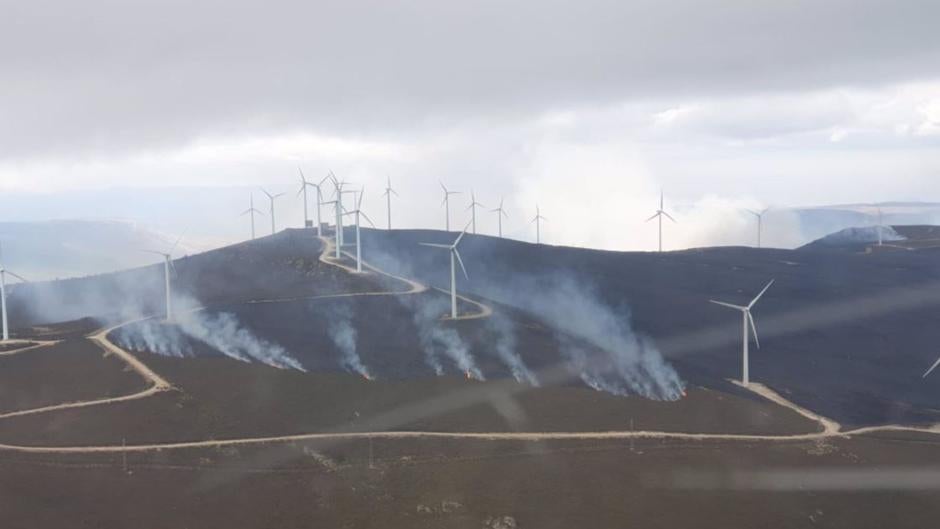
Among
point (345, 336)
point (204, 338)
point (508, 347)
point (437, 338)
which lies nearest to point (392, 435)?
point (508, 347)

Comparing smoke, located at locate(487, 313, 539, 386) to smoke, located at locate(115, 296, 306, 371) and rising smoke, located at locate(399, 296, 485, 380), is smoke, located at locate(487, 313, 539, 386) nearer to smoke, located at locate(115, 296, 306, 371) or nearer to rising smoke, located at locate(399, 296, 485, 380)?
A: rising smoke, located at locate(399, 296, 485, 380)

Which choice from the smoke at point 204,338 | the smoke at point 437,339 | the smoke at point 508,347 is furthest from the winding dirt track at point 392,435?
the smoke at point 437,339

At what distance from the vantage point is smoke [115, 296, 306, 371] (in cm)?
9562

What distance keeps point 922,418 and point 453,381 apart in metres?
54.7

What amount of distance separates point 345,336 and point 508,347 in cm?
2070

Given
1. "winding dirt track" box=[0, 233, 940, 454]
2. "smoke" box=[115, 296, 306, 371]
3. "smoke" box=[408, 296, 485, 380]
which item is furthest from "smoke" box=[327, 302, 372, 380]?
"winding dirt track" box=[0, 233, 940, 454]

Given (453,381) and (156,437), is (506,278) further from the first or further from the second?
(156,437)

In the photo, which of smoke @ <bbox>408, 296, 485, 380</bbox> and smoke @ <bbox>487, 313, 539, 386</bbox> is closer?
smoke @ <bbox>487, 313, 539, 386</bbox>

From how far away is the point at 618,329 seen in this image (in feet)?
422

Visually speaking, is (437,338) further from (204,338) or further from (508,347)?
(204,338)

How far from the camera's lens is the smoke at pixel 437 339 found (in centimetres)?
9375

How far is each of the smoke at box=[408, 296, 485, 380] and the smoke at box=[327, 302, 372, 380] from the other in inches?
318

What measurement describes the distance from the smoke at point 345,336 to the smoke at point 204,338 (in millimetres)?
5870

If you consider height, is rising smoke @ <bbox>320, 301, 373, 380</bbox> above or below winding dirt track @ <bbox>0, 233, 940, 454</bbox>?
above
